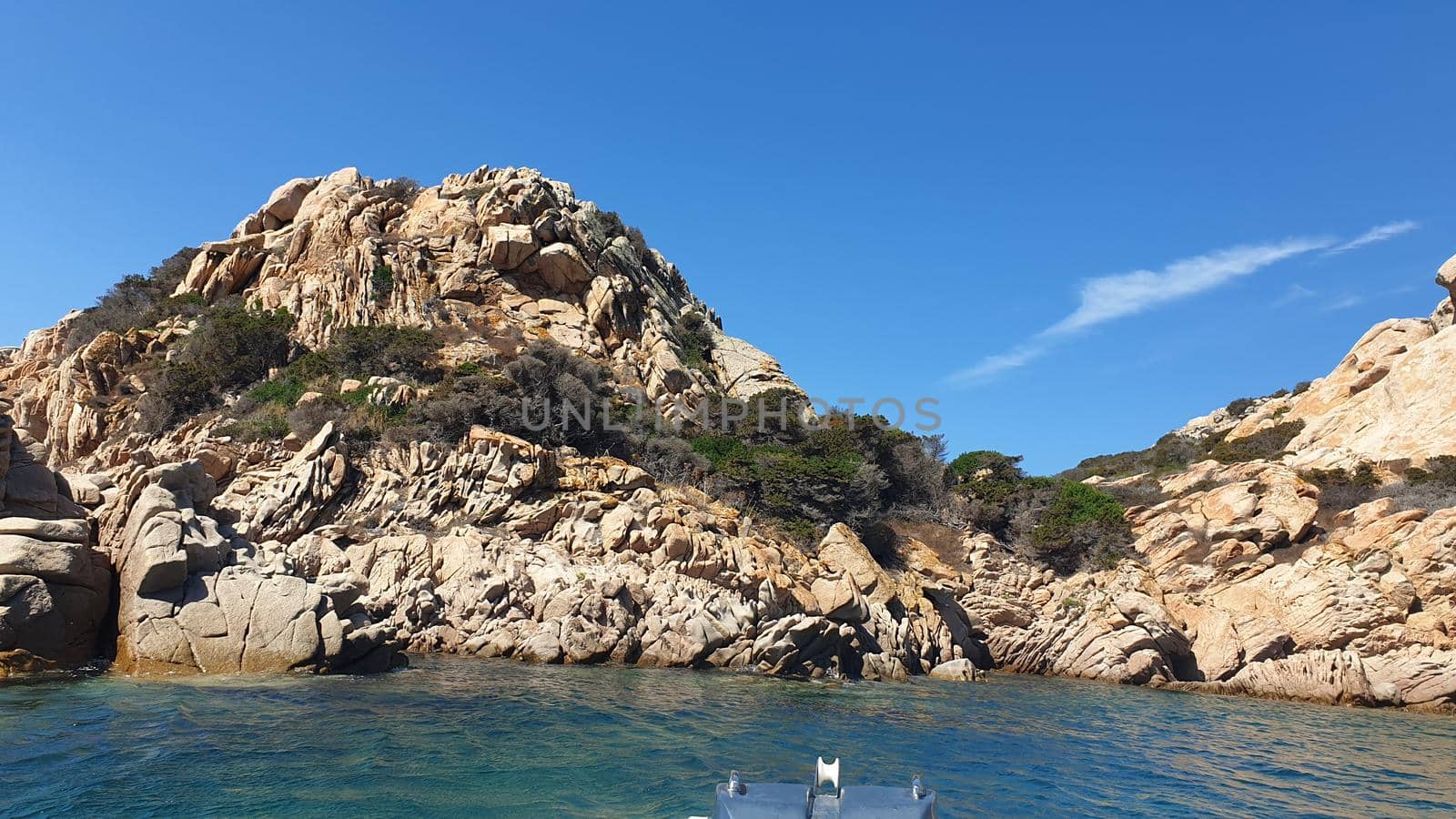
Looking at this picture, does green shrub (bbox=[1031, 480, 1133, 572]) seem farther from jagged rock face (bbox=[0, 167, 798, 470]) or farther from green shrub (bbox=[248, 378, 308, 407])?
Result: green shrub (bbox=[248, 378, 308, 407])

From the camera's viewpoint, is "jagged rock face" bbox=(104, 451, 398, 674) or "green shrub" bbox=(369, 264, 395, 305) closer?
"jagged rock face" bbox=(104, 451, 398, 674)

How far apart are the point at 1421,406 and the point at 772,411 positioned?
84.1ft

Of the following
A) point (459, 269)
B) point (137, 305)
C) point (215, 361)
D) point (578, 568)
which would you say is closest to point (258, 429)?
point (215, 361)

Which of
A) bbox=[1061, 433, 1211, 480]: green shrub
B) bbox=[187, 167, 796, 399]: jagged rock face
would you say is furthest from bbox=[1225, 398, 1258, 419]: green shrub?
bbox=[187, 167, 796, 399]: jagged rock face

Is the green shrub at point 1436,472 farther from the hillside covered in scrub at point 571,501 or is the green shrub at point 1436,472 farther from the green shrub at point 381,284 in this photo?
the green shrub at point 381,284

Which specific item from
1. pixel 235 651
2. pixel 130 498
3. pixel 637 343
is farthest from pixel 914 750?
pixel 637 343

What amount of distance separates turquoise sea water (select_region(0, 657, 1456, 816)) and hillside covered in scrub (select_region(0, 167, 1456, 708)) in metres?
2.31

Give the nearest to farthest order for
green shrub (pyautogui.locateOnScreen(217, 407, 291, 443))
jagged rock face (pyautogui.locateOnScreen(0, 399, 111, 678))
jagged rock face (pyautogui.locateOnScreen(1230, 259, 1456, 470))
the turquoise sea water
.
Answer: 1. the turquoise sea water
2. jagged rock face (pyautogui.locateOnScreen(0, 399, 111, 678))
3. green shrub (pyautogui.locateOnScreen(217, 407, 291, 443))
4. jagged rock face (pyautogui.locateOnScreen(1230, 259, 1456, 470))

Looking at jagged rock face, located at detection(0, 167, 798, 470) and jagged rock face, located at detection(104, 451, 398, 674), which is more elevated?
jagged rock face, located at detection(0, 167, 798, 470)

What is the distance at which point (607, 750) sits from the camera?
10.6 meters

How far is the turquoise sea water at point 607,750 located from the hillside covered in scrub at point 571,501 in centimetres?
231

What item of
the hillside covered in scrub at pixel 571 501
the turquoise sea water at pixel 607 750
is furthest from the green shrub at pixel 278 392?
the turquoise sea water at pixel 607 750

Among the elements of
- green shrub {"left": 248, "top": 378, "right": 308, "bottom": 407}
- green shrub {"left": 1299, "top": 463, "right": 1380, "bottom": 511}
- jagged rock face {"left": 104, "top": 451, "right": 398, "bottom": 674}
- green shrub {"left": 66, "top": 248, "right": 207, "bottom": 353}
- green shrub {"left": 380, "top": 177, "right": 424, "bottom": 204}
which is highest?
green shrub {"left": 380, "top": 177, "right": 424, "bottom": 204}

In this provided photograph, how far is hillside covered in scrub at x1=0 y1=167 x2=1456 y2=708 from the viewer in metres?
15.4
